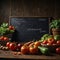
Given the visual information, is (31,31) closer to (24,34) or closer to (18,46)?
(24,34)

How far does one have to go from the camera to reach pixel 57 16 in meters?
6.37

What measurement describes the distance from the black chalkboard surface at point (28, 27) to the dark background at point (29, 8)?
0.47 ft

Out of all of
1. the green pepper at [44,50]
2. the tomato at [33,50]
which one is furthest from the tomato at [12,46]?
the green pepper at [44,50]

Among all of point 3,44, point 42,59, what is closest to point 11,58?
point 42,59

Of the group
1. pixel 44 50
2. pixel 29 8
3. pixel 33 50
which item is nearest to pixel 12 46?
pixel 33 50

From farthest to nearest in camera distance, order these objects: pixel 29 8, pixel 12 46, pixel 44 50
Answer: pixel 29 8 < pixel 12 46 < pixel 44 50

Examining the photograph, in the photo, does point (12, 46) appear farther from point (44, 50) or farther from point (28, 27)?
point (28, 27)

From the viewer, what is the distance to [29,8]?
6.51 meters

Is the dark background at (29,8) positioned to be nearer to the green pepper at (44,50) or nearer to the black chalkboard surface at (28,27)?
the black chalkboard surface at (28,27)

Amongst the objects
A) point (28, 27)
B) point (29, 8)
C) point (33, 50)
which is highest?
point (29, 8)

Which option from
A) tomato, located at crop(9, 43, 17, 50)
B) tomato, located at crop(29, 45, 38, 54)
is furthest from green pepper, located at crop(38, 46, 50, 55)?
tomato, located at crop(9, 43, 17, 50)

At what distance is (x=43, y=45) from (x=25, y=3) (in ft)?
11.3

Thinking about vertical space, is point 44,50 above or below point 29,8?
below

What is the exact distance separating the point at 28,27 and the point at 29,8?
51cm
